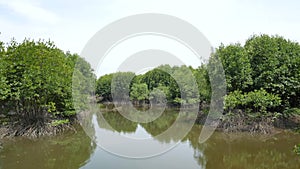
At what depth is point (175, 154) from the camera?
11742mm

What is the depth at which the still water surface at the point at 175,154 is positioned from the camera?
10188 mm

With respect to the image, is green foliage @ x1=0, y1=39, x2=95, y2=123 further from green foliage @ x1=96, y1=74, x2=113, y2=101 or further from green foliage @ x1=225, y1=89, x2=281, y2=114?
green foliage @ x1=96, y1=74, x2=113, y2=101

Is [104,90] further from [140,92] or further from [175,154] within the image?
[175,154]

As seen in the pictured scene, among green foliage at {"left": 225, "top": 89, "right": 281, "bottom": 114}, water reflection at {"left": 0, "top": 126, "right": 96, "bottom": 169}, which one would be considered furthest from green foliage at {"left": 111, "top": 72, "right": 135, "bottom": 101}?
green foliage at {"left": 225, "top": 89, "right": 281, "bottom": 114}

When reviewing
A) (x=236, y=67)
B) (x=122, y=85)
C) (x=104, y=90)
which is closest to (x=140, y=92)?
(x=122, y=85)

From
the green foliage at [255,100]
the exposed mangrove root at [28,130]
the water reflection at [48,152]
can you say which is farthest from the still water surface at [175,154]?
the green foliage at [255,100]

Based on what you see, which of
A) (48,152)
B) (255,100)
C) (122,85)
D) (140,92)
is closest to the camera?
(48,152)

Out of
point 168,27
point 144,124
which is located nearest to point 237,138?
point 168,27

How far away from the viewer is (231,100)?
617 inches

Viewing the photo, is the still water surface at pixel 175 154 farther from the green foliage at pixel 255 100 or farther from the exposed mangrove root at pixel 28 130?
the green foliage at pixel 255 100

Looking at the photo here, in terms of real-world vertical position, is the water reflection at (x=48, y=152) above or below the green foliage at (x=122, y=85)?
below

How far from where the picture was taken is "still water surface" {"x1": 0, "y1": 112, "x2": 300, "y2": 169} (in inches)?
401

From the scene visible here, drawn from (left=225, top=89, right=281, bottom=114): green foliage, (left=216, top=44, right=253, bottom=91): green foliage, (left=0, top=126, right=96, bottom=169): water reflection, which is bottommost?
(left=0, top=126, right=96, bottom=169): water reflection

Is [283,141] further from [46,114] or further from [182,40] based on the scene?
[46,114]
